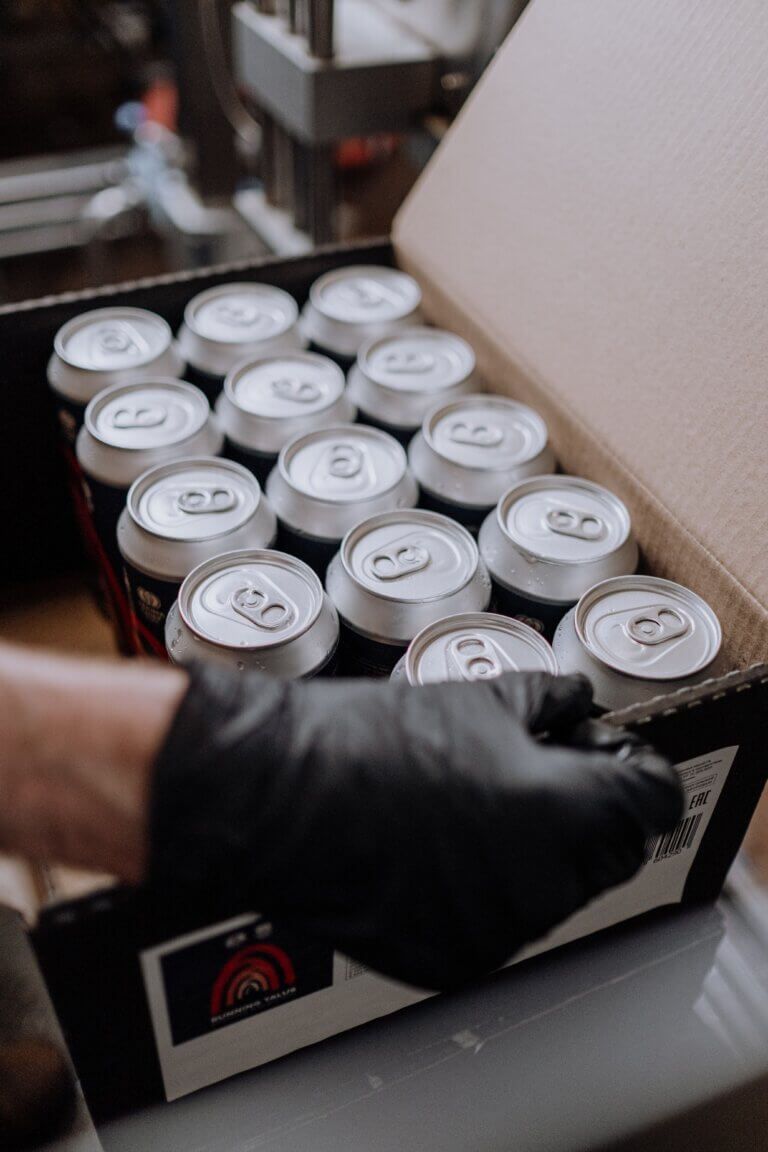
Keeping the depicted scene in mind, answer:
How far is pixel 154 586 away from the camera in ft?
3.31

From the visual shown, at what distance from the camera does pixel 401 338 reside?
1.31 metres

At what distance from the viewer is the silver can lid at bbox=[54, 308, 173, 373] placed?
125cm

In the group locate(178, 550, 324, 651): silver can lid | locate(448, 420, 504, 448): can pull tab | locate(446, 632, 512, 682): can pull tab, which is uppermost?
locate(448, 420, 504, 448): can pull tab

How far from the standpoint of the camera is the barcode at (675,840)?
888mm

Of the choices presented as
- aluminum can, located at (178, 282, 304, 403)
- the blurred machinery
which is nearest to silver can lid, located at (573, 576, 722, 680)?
aluminum can, located at (178, 282, 304, 403)

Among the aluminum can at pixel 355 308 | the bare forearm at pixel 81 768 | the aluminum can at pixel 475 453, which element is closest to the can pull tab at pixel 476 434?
the aluminum can at pixel 475 453

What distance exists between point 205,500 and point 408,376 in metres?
0.36

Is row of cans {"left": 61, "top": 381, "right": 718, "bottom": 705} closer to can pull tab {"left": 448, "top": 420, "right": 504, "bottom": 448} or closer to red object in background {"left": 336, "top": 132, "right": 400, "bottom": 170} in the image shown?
can pull tab {"left": 448, "top": 420, "right": 504, "bottom": 448}

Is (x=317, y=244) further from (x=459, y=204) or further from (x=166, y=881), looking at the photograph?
(x=166, y=881)

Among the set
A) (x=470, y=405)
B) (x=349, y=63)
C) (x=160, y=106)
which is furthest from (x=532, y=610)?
(x=160, y=106)

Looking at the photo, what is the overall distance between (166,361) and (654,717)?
811 mm

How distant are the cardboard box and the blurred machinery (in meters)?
0.25

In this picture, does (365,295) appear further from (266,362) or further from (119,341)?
(119,341)

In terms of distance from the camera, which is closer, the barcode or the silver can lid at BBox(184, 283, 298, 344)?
the barcode
